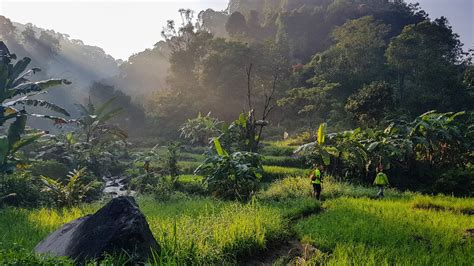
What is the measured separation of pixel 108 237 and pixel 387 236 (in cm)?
502

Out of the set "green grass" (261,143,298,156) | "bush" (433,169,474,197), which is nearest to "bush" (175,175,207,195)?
"green grass" (261,143,298,156)

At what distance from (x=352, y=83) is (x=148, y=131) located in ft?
68.9

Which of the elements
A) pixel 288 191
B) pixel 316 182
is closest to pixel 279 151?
pixel 288 191

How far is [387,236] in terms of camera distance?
23.8ft

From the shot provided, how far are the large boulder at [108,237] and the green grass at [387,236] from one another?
2532 mm

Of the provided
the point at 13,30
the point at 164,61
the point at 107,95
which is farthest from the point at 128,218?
the point at 164,61

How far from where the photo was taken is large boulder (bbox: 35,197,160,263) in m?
5.44

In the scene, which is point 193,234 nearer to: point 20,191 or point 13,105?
point 13,105

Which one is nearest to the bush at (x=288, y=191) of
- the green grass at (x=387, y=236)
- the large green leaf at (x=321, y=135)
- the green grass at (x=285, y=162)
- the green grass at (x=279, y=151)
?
the large green leaf at (x=321, y=135)

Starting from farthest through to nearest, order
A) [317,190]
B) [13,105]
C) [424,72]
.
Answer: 1. [424,72]
2. [317,190]
3. [13,105]

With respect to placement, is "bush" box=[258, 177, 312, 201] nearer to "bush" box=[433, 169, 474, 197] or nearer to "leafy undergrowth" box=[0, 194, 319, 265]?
"leafy undergrowth" box=[0, 194, 319, 265]

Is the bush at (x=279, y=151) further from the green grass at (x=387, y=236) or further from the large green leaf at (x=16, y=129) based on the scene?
the large green leaf at (x=16, y=129)

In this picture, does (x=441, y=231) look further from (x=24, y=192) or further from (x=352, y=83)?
(x=352, y=83)

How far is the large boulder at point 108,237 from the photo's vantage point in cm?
544
